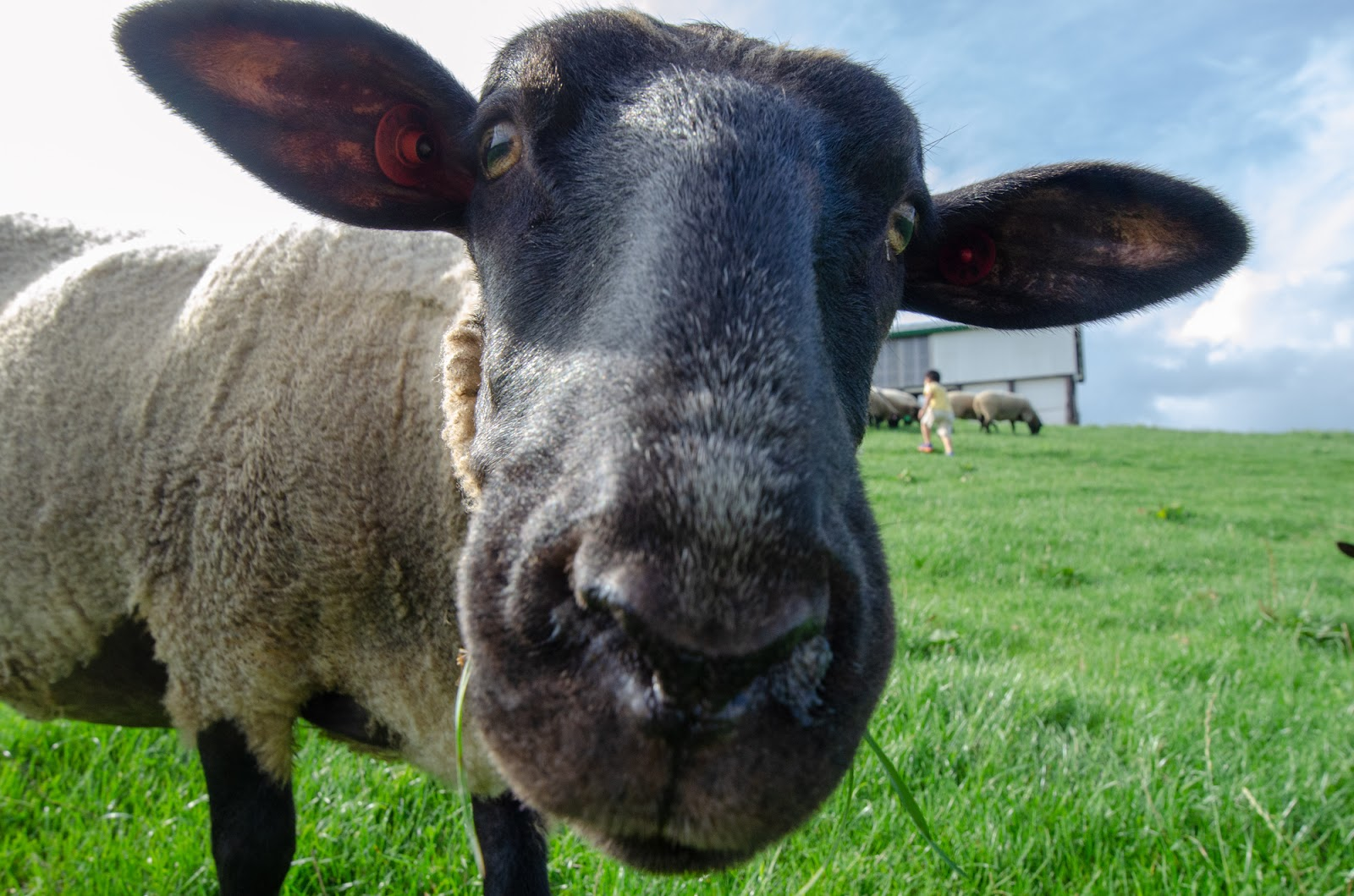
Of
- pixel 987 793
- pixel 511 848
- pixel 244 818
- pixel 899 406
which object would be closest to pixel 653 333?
pixel 511 848

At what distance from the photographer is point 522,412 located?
1.53 metres

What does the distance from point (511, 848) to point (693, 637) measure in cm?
176

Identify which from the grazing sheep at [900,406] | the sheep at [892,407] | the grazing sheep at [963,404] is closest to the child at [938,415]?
the sheep at [892,407]

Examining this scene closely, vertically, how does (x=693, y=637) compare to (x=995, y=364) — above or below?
below

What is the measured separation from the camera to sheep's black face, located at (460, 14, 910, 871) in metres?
1.02

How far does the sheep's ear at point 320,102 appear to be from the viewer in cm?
211

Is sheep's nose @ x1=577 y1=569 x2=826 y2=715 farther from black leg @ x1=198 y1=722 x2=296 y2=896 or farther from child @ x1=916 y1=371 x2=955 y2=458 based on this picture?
child @ x1=916 y1=371 x2=955 y2=458

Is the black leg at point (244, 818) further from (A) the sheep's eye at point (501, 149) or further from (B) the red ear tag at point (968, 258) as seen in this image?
(B) the red ear tag at point (968, 258)

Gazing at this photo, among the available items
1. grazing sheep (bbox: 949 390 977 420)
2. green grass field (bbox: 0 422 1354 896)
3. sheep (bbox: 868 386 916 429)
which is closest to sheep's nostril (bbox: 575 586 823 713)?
green grass field (bbox: 0 422 1354 896)

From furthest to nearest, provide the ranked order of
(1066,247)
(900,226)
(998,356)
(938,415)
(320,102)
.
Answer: (998,356)
(938,415)
(1066,247)
(320,102)
(900,226)

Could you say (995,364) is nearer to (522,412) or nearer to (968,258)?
(968,258)

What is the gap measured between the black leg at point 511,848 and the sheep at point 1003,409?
3027 centimetres

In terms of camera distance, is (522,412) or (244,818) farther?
(244,818)

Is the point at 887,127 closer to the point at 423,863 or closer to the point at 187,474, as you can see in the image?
the point at 187,474
